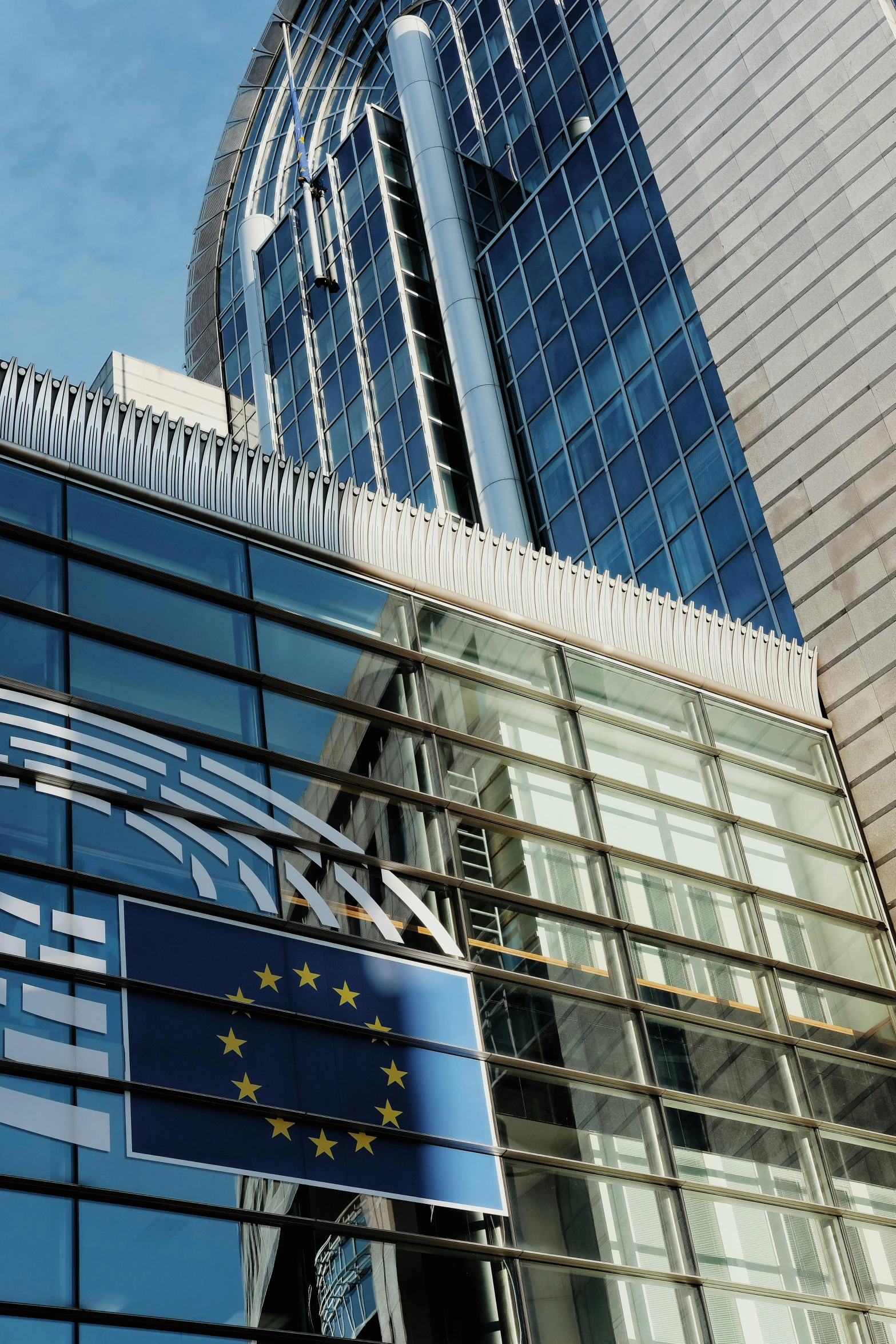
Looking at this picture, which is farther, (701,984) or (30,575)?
(701,984)

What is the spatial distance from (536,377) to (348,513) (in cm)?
2511

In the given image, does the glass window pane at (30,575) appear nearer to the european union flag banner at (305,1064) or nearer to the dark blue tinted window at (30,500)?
the dark blue tinted window at (30,500)

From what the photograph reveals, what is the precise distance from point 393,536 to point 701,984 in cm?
708

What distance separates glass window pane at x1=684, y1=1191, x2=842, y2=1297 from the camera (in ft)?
56.1

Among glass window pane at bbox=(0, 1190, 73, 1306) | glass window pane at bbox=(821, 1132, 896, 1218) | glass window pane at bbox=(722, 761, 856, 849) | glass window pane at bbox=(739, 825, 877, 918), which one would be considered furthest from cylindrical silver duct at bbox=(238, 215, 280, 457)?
glass window pane at bbox=(0, 1190, 73, 1306)

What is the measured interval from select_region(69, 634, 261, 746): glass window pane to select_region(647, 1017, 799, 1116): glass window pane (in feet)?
19.6

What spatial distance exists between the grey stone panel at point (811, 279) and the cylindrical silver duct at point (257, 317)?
26902 millimetres

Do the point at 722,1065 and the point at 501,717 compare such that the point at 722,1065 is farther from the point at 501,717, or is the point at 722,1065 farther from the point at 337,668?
the point at 337,668

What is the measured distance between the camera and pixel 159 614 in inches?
718

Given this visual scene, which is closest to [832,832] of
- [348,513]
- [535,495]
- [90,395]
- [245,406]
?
[348,513]

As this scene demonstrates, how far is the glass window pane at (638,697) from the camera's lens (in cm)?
2169

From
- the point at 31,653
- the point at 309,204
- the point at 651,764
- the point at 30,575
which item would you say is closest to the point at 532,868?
the point at 651,764

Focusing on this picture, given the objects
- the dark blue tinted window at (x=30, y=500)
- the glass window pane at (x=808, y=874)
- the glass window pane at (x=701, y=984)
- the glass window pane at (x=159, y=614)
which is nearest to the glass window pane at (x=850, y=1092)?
the glass window pane at (x=701, y=984)

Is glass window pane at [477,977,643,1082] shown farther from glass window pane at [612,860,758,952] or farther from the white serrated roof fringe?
the white serrated roof fringe
